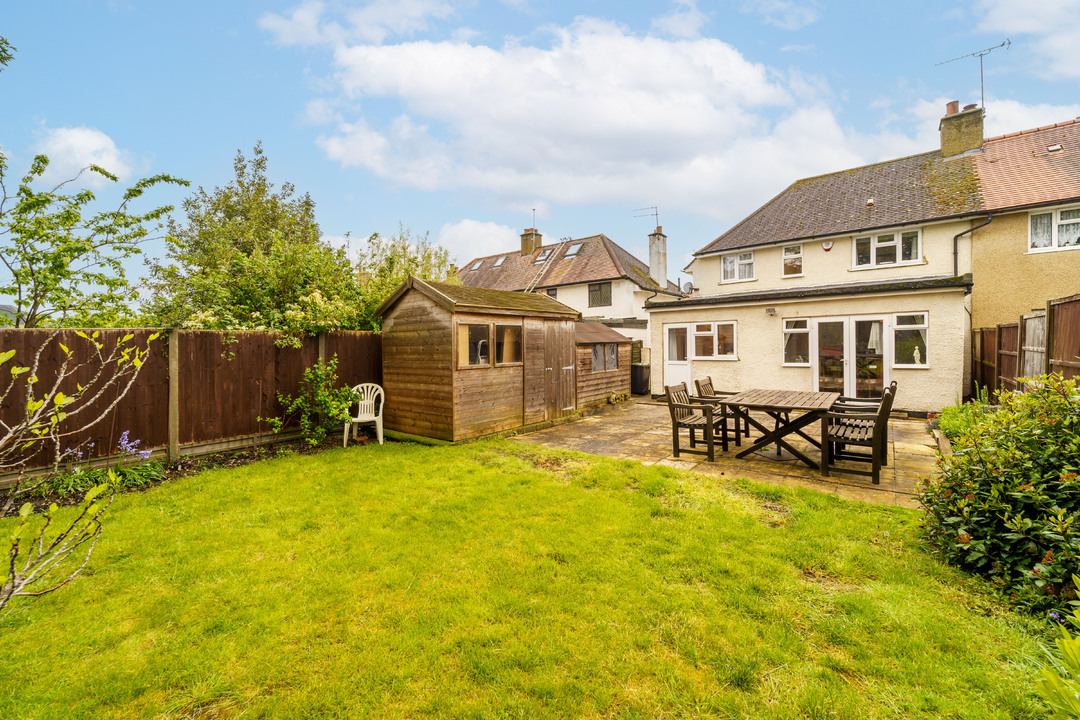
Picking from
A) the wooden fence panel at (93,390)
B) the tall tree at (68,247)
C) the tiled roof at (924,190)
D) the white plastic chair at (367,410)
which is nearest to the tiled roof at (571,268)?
the tiled roof at (924,190)

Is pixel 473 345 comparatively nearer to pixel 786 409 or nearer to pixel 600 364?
pixel 786 409

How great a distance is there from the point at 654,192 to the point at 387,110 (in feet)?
52.0

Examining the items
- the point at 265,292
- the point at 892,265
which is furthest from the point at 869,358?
the point at 265,292

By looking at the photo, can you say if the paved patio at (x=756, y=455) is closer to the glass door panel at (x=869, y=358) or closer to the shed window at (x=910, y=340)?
the glass door panel at (x=869, y=358)

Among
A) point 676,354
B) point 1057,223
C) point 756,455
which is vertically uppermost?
point 1057,223

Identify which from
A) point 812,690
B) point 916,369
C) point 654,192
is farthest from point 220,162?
point 916,369

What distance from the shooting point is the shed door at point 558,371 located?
9.94 metres

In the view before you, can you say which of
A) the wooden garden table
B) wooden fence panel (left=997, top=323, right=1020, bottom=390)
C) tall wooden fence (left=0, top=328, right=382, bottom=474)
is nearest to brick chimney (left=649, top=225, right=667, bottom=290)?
wooden fence panel (left=997, top=323, right=1020, bottom=390)

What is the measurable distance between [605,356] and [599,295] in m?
10.9

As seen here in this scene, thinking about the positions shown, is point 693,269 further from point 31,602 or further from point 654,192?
point 31,602

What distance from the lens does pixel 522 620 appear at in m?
2.90

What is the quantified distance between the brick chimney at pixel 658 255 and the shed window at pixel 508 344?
16.9m

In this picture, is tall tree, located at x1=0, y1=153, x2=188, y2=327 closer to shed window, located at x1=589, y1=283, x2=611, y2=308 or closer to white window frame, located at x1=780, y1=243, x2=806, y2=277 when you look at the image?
white window frame, located at x1=780, y1=243, x2=806, y2=277

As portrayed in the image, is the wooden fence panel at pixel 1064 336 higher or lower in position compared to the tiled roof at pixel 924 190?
lower
